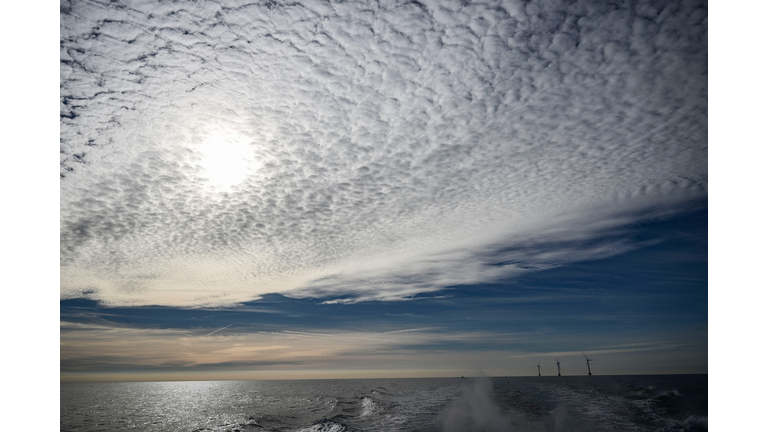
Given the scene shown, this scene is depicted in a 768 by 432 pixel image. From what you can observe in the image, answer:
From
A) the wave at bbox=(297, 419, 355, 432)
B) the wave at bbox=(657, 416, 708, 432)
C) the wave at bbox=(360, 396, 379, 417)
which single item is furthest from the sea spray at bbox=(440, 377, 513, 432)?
the wave at bbox=(657, 416, 708, 432)

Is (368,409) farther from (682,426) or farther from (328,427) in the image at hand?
(682,426)

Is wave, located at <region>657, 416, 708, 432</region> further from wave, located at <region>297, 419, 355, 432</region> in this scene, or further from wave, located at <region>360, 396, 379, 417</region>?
wave, located at <region>360, 396, 379, 417</region>

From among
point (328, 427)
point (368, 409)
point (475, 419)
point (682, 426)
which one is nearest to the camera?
point (682, 426)

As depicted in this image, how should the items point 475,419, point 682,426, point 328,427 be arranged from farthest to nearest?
point 328,427 < point 475,419 < point 682,426

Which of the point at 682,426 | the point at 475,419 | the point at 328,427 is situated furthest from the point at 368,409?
the point at 682,426

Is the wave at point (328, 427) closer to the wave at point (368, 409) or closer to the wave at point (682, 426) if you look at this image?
the wave at point (368, 409)

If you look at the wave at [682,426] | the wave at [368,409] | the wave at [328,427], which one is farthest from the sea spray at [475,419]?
the wave at [682,426]

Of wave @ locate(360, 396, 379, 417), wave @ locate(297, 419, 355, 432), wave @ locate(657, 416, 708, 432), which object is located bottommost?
wave @ locate(360, 396, 379, 417)

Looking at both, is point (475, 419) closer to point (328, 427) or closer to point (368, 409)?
point (328, 427)

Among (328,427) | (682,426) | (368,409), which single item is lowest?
(368,409)

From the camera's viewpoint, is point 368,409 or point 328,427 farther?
→ point 368,409

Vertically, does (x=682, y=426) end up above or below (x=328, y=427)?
above

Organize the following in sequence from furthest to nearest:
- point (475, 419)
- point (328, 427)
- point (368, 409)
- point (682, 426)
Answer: point (368, 409) → point (328, 427) → point (475, 419) → point (682, 426)
